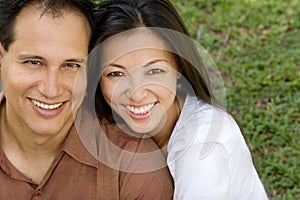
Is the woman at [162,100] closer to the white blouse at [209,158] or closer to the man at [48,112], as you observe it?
the white blouse at [209,158]

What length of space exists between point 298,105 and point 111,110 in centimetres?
228

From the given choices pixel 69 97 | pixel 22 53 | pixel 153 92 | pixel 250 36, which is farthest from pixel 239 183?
pixel 250 36

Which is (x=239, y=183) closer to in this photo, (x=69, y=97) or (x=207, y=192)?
(x=207, y=192)

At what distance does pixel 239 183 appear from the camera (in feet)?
8.82

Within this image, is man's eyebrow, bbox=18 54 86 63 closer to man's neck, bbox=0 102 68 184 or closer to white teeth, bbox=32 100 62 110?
white teeth, bbox=32 100 62 110

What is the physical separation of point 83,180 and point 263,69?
2.80 meters

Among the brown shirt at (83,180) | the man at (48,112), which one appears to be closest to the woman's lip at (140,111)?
the brown shirt at (83,180)

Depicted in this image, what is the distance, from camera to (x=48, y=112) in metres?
2.57

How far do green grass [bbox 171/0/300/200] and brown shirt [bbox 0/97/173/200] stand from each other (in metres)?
1.60

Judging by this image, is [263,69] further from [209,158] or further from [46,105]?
[46,105]

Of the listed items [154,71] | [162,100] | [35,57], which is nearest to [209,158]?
[162,100]

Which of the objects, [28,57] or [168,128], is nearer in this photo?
[28,57]

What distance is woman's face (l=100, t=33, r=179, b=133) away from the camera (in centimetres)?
264

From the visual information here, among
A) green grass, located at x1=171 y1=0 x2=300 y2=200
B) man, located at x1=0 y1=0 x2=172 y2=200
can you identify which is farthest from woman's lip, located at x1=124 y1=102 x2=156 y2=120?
green grass, located at x1=171 y1=0 x2=300 y2=200
